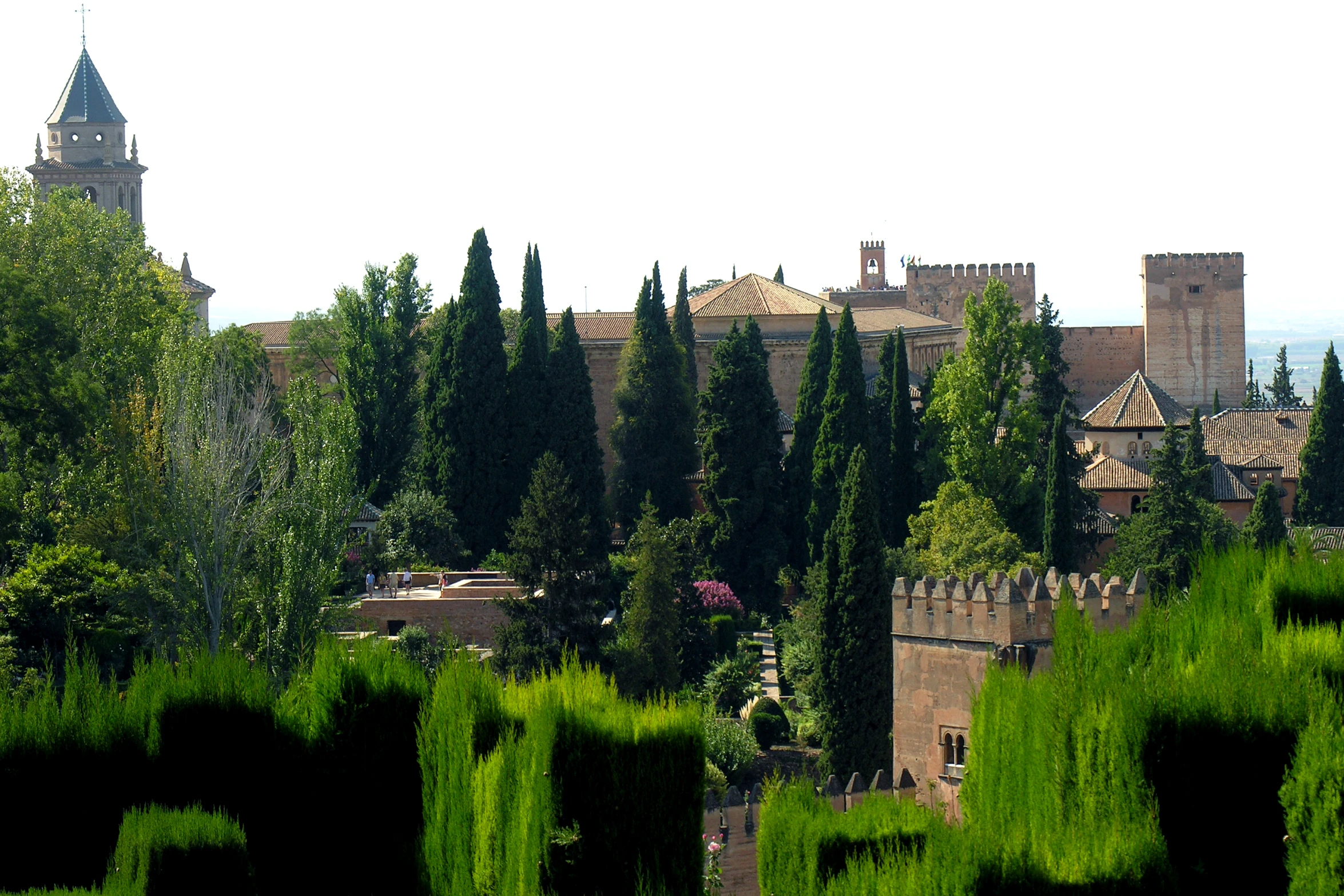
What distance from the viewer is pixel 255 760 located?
10742 mm

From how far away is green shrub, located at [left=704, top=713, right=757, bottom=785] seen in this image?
81.8 ft

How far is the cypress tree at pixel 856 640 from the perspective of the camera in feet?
86.3

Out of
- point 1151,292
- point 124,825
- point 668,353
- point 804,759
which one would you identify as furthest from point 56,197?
point 1151,292

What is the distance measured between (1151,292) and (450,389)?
42.6 metres

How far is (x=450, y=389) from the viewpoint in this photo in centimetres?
3572

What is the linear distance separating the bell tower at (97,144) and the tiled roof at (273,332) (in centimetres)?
1628

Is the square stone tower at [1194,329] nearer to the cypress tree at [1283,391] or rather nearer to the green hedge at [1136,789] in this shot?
the cypress tree at [1283,391]

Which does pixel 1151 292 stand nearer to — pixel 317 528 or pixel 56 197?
pixel 56 197

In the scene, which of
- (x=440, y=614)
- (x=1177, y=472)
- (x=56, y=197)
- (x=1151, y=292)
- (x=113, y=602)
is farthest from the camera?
(x=1151, y=292)

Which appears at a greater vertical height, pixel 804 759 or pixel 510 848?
pixel 510 848

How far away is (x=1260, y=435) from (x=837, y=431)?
66.1 ft

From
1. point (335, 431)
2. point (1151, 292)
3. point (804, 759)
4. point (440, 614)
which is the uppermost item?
point (1151, 292)

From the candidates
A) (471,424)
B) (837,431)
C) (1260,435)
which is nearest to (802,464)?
(837,431)

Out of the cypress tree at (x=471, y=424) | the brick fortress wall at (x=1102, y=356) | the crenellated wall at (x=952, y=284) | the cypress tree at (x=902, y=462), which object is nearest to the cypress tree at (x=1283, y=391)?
the brick fortress wall at (x=1102, y=356)
